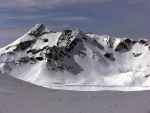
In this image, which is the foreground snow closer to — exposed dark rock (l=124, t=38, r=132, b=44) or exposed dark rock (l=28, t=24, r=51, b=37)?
exposed dark rock (l=28, t=24, r=51, b=37)

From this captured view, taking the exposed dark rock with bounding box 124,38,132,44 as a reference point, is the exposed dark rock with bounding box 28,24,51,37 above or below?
above

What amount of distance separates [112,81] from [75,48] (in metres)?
32.2

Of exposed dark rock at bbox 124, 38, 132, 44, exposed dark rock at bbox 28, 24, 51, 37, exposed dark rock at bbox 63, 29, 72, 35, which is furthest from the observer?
exposed dark rock at bbox 28, 24, 51, 37

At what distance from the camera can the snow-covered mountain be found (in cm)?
13012

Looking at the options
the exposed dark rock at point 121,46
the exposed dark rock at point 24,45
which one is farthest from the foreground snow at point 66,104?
the exposed dark rock at point 121,46

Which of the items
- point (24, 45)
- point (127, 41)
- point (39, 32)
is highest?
point (39, 32)

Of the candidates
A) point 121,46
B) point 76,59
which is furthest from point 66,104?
point 121,46

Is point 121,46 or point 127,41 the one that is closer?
point 121,46

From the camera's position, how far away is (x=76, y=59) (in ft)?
497

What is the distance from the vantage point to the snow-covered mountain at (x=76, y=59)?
130125 mm

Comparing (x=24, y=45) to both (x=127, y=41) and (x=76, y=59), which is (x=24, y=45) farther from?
(x=127, y=41)

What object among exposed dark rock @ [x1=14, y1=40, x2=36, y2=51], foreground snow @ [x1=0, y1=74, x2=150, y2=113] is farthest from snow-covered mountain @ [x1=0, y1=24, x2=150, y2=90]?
foreground snow @ [x1=0, y1=74, x2=150, y2=113]

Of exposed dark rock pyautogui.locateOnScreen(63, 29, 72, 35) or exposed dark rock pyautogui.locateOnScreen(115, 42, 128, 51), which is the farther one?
exposed dark rock pyautogui.locateOnScreen(115, 42, 128, 51)

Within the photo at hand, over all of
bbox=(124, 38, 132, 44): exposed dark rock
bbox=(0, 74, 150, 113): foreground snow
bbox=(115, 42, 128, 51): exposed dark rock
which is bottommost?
bbox=(115, 42, 128, 51): exposed dark rock
